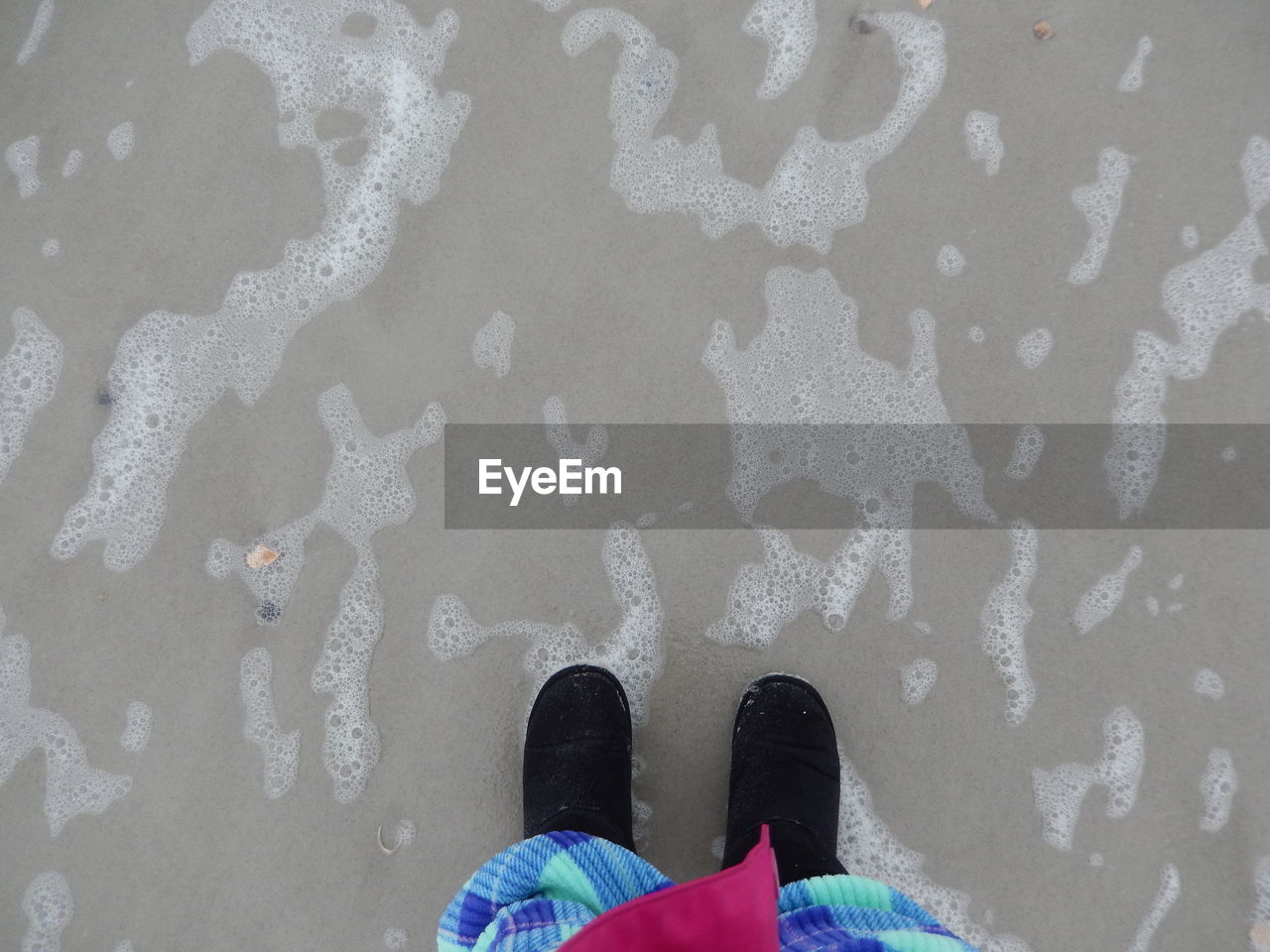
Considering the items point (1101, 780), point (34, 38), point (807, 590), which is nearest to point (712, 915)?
point (807, 590)

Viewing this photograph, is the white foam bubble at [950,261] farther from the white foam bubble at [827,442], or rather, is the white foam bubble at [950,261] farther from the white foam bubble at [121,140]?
the white foam bubble at [121,140]

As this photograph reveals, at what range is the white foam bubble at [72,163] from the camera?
1380 millimetres

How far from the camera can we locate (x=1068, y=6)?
137cm

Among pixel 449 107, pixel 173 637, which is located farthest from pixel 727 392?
pixel 173 637

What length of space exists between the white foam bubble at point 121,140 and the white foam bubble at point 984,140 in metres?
1.54

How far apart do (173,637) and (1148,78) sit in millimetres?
2027

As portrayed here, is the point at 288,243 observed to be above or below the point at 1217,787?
above

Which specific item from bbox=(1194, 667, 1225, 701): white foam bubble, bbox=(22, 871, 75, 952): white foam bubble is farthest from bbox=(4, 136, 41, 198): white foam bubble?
bbox=(1194, 667, 1225, 701): white foam bubble

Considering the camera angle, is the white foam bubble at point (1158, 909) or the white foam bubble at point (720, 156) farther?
the white foam bubble at point (720, 156)

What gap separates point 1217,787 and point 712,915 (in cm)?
104

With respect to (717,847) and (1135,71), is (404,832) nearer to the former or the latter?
(717,847)

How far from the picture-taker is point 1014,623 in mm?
1311

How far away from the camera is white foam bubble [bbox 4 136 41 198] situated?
4.53ft

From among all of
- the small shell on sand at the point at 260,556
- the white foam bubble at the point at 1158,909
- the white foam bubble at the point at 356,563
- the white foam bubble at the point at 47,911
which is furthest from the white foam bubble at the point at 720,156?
the white foam bubble at the point at 47,911
